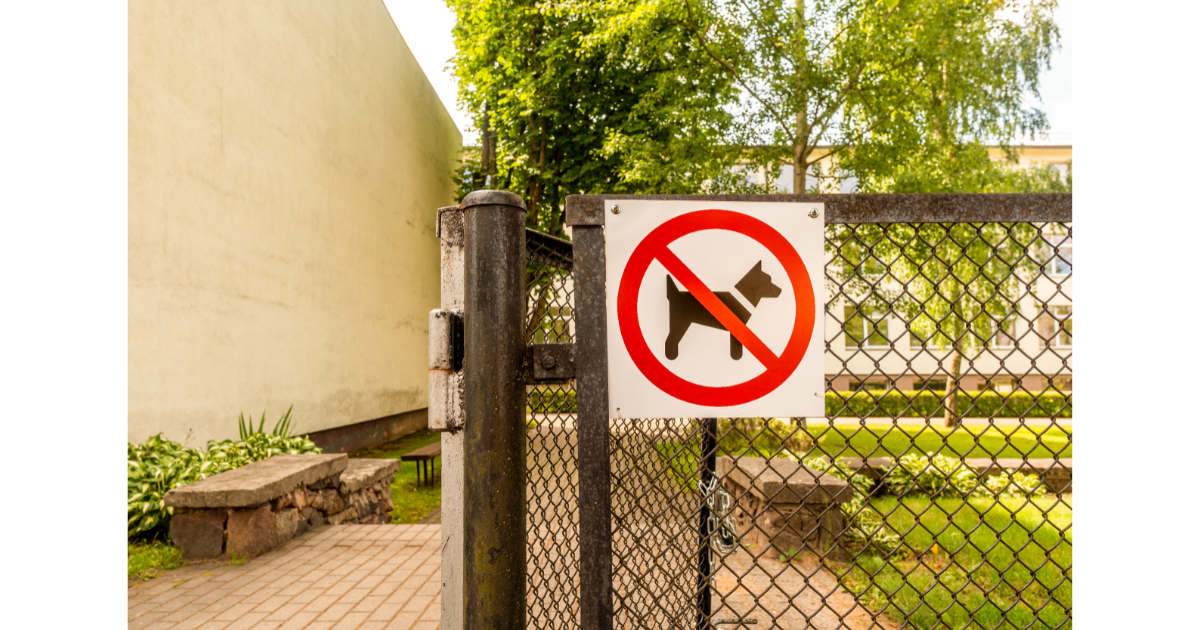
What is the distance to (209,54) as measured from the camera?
697 cm

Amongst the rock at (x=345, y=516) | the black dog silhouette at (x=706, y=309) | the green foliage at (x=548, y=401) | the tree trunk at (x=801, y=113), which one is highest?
the tree trunk at (x=801, y=113)

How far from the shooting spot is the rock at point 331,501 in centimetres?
574

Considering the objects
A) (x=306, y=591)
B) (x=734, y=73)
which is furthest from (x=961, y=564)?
(x=734, y=73)

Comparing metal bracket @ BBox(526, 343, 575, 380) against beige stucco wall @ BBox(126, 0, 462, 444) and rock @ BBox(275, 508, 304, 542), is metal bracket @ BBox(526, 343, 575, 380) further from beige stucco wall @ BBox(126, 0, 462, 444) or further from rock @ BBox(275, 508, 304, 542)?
beige stucco wall @ BBox(126, 0, 462, 444)

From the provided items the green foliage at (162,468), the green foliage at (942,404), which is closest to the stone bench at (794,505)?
the green foliage at (942,404)

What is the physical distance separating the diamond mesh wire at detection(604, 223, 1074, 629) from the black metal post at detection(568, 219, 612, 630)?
0.29 metres

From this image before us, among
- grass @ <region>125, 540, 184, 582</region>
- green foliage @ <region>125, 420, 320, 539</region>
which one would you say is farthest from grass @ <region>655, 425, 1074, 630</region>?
green foliage @ <region>125, 420, 320, 539</region>

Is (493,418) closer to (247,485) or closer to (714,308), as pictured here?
(714,308)

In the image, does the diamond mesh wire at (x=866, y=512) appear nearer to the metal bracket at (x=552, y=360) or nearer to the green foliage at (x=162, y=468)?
the metal bracket at (x=552, y=360)

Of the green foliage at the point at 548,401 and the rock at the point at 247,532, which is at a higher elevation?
the green foliage at the point at 548,401

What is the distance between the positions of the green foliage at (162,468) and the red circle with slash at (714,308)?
4286 millimetres

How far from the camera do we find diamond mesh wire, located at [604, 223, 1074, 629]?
4.92 feet

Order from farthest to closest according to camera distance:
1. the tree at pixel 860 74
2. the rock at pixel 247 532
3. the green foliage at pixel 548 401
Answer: the tree at pixel 860 74 → the rock at pixel 247 532 → the green foliage at pixel 548 401

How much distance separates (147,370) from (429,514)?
3216mm
